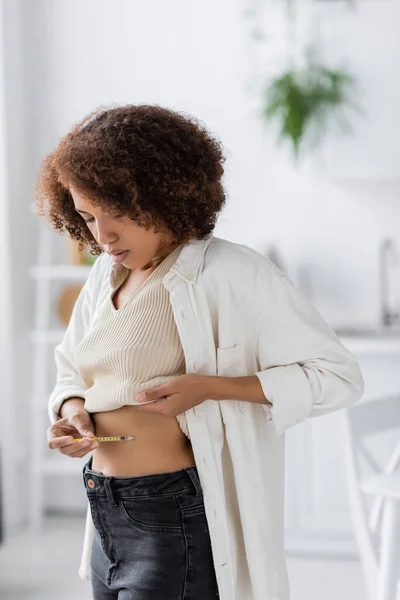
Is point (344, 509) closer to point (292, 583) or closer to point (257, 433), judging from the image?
point (292, 583)

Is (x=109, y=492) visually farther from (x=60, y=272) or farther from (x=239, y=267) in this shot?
(x=60, y=272)

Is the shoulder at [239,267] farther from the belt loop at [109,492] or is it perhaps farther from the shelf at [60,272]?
the shelf at [60,272]

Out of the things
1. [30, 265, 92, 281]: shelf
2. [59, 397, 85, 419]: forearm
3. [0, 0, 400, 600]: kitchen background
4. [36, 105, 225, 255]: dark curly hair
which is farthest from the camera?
[30, 265, 92, 281]: shelf

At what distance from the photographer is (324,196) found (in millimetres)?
4141

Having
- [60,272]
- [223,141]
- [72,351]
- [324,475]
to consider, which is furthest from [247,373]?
[223,141]

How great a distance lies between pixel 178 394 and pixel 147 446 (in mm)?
146

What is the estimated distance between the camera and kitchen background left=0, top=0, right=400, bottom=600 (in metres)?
A: 3.90

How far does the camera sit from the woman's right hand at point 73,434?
5.02 feet

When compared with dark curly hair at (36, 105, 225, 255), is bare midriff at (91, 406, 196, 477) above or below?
below

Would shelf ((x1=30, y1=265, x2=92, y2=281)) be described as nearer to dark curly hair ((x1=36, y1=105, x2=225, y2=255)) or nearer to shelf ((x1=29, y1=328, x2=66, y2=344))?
shelf ((x1=29, y1=328, x2=66, y2=344))

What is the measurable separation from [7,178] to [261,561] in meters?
2.91

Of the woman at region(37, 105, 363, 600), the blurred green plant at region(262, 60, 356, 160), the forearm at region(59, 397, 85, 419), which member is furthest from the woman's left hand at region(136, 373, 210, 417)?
the blurred green plant at region(262, 60, 356, 160)

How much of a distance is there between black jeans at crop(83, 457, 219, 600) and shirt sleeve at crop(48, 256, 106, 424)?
250 millimetres

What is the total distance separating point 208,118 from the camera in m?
4.21
